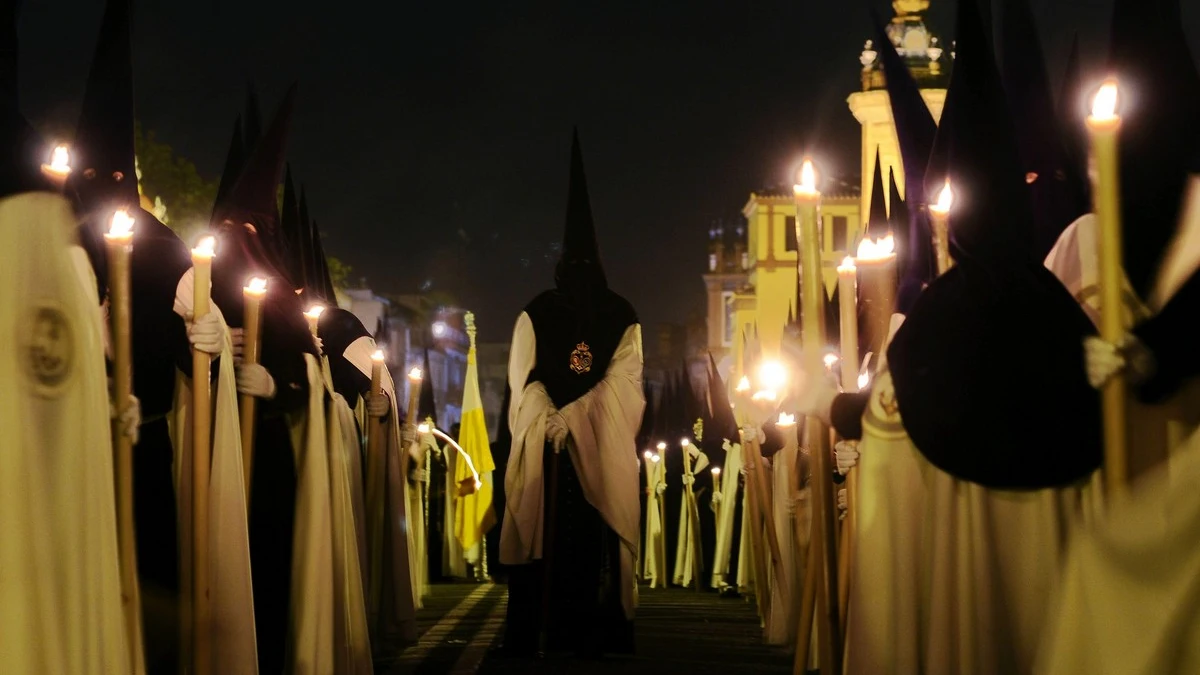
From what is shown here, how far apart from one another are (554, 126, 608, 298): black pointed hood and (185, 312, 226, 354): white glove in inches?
189

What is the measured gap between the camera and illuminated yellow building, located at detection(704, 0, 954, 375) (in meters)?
23.9

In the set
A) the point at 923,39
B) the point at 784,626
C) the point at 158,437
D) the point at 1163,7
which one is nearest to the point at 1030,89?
the point at 1163,7

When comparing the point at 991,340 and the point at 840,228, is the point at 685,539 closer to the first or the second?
the point at 991,340

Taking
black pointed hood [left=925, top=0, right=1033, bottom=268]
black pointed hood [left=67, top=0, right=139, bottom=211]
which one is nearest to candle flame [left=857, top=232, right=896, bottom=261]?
black pointed hood [left=925, top=0, right=1033, bottom=268]

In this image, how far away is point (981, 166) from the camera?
5.09 meters

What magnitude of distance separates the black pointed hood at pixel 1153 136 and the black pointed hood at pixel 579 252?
6.10m

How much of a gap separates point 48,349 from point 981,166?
3.09 metres

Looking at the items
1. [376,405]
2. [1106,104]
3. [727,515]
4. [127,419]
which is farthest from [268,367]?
[727,515]

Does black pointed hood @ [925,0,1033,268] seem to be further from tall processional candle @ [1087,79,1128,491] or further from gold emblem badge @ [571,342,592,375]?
gold emblem badge @ [571,342,592,375]

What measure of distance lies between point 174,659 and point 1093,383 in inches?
160

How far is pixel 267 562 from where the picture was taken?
25.6 feet

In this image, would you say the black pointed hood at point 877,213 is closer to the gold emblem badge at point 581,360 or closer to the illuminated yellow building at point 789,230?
the gold emblem badge at point 581,360

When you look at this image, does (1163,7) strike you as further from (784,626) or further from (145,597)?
(784,626)

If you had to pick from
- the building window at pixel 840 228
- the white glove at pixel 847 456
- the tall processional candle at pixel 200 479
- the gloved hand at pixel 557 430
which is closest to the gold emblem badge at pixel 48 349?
the tall processional candle at pixel 200 479
